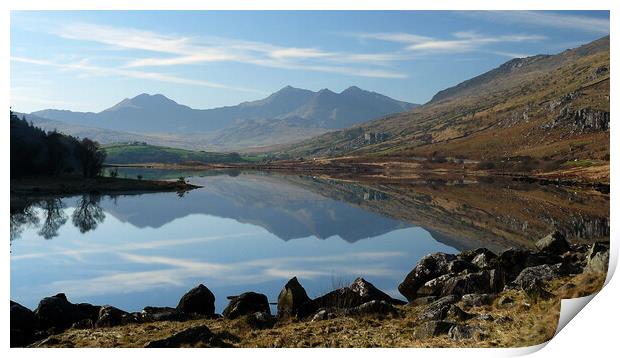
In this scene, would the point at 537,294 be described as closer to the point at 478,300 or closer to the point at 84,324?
the point at 478,300

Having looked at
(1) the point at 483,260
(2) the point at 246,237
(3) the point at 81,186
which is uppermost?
(3) the point at 81,186

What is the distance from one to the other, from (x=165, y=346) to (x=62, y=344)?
3.46 m

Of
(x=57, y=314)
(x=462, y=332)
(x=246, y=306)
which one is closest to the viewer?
(x=462, y=332)

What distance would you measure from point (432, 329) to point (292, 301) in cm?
660

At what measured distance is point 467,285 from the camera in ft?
81.6

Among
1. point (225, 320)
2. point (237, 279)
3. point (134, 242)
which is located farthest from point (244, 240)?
point (225, 320)

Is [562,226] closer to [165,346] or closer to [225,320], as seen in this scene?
[225,320]

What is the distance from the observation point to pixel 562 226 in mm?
57031

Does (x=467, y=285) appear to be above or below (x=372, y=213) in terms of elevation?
above

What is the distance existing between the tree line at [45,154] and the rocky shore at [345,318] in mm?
31085

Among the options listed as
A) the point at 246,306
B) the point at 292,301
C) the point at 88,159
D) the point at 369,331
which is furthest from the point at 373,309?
the point at 88,159

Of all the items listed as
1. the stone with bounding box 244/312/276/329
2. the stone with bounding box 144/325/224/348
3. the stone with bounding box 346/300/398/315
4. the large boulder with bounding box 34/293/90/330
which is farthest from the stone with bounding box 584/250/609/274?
the large boulder with bounding box 34/293/90/330

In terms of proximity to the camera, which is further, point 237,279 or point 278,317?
point 237,279
